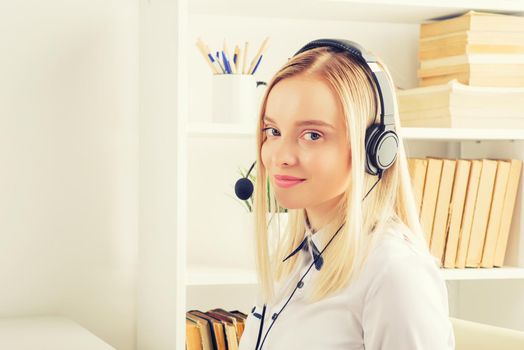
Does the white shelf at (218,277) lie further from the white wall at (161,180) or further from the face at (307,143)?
the face at (307,143)

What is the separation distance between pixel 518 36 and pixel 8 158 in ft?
4.24

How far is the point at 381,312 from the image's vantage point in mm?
868

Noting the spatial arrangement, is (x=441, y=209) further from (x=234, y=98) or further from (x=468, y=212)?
(x=234, y=98)

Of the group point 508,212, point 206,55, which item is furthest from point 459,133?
point 206,55

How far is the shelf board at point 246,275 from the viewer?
1.84 m

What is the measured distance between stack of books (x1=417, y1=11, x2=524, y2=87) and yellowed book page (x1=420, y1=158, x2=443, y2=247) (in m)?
0.22

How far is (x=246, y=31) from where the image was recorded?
7.00 feet

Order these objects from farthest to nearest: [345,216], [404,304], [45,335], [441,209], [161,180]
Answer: [441,209]
[161,180]
[45,335]
[345,216]
[404,304]

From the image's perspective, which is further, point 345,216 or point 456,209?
point 456,209

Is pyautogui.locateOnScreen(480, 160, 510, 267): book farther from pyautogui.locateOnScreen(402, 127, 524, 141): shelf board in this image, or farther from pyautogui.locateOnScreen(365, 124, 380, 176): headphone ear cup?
pyautogui.locateOnScreen(365, 124, 380, 176): headphone ear cup

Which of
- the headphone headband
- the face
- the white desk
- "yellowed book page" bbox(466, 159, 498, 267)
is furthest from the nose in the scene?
"yellowed book page" bbox(466, 159, 498, 267)

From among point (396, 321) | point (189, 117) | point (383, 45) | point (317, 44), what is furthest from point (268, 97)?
point (383, 45)

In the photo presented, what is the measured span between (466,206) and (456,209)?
27 mm

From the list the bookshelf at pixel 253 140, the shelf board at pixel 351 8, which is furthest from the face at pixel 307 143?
the shelf board at pixel 351 8
